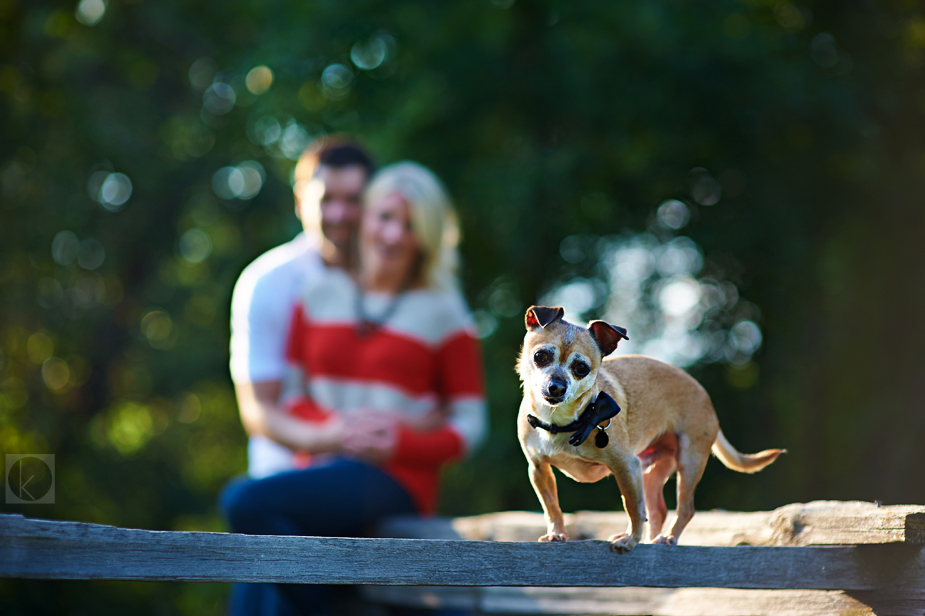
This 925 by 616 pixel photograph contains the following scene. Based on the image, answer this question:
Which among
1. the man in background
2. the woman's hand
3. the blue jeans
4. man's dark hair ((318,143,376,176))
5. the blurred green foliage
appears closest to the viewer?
the blue jeans

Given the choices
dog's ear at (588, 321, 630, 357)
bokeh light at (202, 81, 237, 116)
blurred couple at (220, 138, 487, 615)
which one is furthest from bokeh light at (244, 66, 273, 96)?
dog's ear at (588, 321, 630, 357)

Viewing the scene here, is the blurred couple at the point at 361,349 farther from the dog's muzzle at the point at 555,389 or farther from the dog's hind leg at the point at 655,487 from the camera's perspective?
the dog's muzzle at the point at 555,389

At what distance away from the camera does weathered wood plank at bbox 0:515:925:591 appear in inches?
59.9

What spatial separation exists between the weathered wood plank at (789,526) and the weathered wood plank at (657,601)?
0.51ft

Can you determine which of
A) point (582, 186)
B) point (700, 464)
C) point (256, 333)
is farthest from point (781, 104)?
point (700, 464)

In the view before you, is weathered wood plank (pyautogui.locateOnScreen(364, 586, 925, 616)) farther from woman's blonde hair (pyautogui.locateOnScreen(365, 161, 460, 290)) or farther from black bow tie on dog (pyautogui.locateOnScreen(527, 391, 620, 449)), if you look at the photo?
woman's blonde hair (pyautogui.locateOnScreen(365, 161, 460, 290))

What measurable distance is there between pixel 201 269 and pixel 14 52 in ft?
14.2

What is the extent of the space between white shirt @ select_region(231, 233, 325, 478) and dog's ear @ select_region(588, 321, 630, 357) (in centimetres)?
256

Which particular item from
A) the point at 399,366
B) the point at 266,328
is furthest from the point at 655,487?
the point at 266,328

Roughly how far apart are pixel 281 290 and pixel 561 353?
2.75m

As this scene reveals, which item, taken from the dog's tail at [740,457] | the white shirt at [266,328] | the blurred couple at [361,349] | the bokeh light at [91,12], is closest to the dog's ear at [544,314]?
the dog's tail at [740,457]

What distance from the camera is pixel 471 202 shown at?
7.41 meters

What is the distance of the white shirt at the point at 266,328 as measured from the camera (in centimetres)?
394

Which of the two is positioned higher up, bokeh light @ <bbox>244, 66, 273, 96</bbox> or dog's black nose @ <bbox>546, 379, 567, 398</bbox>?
bokeh light @ <bbox>244, 66, 273, 96</bbox>
